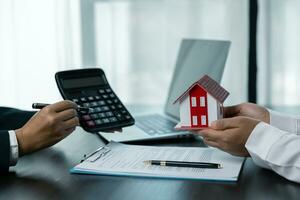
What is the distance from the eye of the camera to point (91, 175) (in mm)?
995

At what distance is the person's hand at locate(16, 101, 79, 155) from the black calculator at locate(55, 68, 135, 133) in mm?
135

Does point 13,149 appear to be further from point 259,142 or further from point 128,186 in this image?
point 259,142

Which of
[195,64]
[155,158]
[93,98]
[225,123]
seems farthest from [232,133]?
[195,64]

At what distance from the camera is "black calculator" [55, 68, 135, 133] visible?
1.29 meters

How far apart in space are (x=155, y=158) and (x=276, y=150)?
0.27 m

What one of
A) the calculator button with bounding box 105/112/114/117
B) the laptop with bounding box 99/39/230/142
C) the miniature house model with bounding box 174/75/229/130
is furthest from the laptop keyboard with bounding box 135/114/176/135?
the miniature house model with bounding box 174/75/229/130

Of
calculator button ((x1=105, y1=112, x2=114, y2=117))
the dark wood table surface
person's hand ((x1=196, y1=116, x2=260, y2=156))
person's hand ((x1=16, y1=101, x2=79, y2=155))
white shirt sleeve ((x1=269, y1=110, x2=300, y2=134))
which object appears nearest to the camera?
the dark wood table surface

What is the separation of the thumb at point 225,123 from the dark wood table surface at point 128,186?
0.10 meters

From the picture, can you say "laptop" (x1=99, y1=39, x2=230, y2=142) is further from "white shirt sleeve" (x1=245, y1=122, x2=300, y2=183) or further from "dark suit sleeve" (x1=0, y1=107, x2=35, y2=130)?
"white shirt sleeve" (x1=245, y1=122, x2=300, y2=183)

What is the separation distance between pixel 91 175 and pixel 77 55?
201cm

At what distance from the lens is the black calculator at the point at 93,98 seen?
1285mm

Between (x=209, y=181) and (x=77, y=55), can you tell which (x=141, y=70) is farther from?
(x=209, y=181)

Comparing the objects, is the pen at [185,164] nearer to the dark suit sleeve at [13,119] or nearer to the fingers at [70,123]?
the fingers at [70,123]

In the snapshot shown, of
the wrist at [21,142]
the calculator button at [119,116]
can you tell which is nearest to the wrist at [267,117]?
the calculator button at [119,116]
